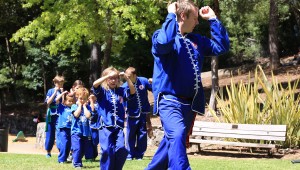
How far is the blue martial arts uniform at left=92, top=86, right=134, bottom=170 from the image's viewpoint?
7586 mm

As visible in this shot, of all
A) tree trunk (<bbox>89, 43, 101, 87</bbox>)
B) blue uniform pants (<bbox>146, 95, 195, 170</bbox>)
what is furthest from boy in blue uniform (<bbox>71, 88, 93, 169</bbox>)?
tree trunk (<bbox>89, 43, 101, 87</bbox>)

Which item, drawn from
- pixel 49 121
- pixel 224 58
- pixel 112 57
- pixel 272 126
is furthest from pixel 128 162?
pixel 224 58

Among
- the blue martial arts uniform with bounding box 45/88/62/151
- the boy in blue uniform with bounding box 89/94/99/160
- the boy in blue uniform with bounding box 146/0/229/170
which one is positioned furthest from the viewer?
the blue martial arts uniform with bounding box 45/88/62/151

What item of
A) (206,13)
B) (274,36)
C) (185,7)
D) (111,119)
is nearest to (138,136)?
(111,119)

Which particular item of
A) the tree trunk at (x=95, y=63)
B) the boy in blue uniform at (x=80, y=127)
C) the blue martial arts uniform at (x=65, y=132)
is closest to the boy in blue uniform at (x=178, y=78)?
the boy in blue uniform at (x=80, y=127)

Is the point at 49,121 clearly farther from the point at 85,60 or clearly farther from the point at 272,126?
the point at 85,60

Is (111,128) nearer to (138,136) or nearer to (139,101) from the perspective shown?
(139,101)

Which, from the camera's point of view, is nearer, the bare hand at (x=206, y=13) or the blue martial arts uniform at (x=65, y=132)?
the bare hand at (x=206, y=13)

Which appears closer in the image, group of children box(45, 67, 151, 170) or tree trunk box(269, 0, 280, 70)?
group of children box(45, 67, 151, 170)

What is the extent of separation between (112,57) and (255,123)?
16.7 meters

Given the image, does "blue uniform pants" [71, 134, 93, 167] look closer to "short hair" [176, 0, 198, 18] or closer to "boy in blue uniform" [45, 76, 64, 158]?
"boy in blue uniform" [45, 76, 64, 158]

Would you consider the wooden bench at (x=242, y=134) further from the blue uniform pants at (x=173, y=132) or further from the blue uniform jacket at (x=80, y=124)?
the blue uniform pants at (x=173, y=132)

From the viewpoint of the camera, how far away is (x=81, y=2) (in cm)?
1817

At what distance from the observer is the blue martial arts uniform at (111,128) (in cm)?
759
